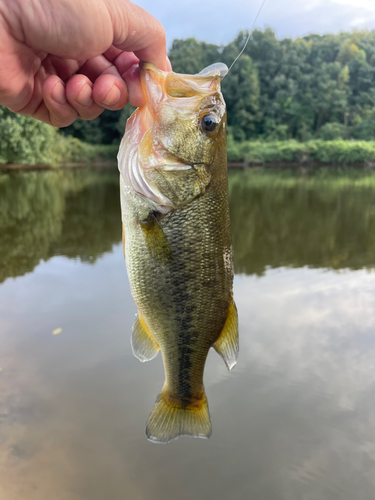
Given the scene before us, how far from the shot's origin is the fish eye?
166 cm

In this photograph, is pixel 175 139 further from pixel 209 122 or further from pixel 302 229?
pixel 302 229

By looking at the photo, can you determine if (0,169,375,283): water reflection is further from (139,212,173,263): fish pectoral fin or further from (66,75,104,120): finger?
(139,212,173,263): fish pectoral fin

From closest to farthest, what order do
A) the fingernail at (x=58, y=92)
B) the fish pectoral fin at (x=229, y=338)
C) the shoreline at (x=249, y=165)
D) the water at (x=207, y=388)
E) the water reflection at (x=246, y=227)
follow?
the fish pectoral fin at (x=229, y=338) < the fingernail at (x=58, y=92) < the water at (x=207, y=388) < the water reflection at (x=246, y=227) < the shoreline at (x=249, y=165)

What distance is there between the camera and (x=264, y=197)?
18.2 meters

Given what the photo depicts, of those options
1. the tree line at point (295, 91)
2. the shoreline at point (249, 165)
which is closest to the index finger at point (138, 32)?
the shoreline at point (249, 165)

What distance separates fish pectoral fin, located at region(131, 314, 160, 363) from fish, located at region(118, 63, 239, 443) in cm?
19

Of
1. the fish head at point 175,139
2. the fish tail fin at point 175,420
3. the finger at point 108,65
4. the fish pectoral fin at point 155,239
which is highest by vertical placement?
the finger at point 108,65

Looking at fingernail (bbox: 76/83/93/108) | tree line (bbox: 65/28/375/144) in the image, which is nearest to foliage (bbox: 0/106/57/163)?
tree line (bbox: 65/28/375/144)

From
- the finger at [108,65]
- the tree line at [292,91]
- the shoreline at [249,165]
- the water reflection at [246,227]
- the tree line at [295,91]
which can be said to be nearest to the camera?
the finger at [108,65]

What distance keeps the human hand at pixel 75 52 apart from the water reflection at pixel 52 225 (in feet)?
20.4

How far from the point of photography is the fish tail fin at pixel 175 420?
1.85 m

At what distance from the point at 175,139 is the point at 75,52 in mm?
652

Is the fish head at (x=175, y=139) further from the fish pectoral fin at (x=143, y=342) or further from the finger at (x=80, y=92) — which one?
the fish pectoral fin at (x=143, y=342)

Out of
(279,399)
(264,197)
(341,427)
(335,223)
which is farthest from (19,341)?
(264,197)
